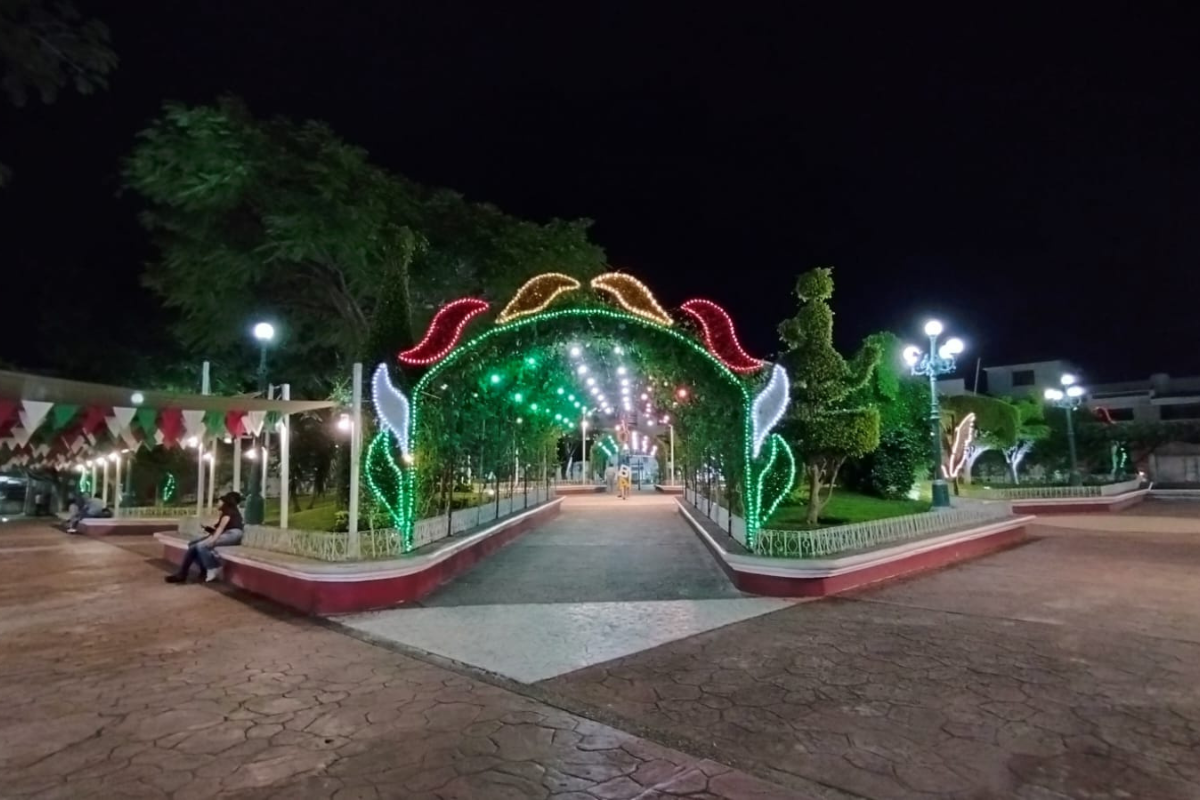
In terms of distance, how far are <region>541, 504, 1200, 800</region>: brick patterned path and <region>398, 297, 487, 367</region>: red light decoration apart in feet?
17.0

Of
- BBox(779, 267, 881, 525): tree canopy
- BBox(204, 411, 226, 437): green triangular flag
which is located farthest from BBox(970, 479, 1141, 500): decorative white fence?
BBox(204, 411, 226, 437): green triangular flag

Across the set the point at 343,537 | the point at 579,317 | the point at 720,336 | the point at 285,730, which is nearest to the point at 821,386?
the point at 720,336

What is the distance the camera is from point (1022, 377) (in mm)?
53312

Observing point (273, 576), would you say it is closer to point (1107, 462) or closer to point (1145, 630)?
point (1145, 630)

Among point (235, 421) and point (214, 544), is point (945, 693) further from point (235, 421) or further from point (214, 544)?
point (214, 544)

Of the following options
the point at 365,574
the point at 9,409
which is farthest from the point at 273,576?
the point at 9,409

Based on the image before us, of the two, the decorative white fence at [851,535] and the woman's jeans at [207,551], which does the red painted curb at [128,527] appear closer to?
the woman's jeans at [207,551]

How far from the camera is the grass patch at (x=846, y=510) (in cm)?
1336

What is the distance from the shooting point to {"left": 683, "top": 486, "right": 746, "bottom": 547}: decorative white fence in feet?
35.6

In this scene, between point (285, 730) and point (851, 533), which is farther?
point (851, 533)

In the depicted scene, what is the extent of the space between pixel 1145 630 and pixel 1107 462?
110ft

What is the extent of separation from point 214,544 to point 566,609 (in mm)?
5595

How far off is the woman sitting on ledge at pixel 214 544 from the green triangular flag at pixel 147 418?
302cm

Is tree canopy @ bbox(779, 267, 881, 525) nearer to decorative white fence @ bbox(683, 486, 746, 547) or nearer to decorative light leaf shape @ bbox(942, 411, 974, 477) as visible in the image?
decorative white fence @ bbox(683, 486, 746, 547)
